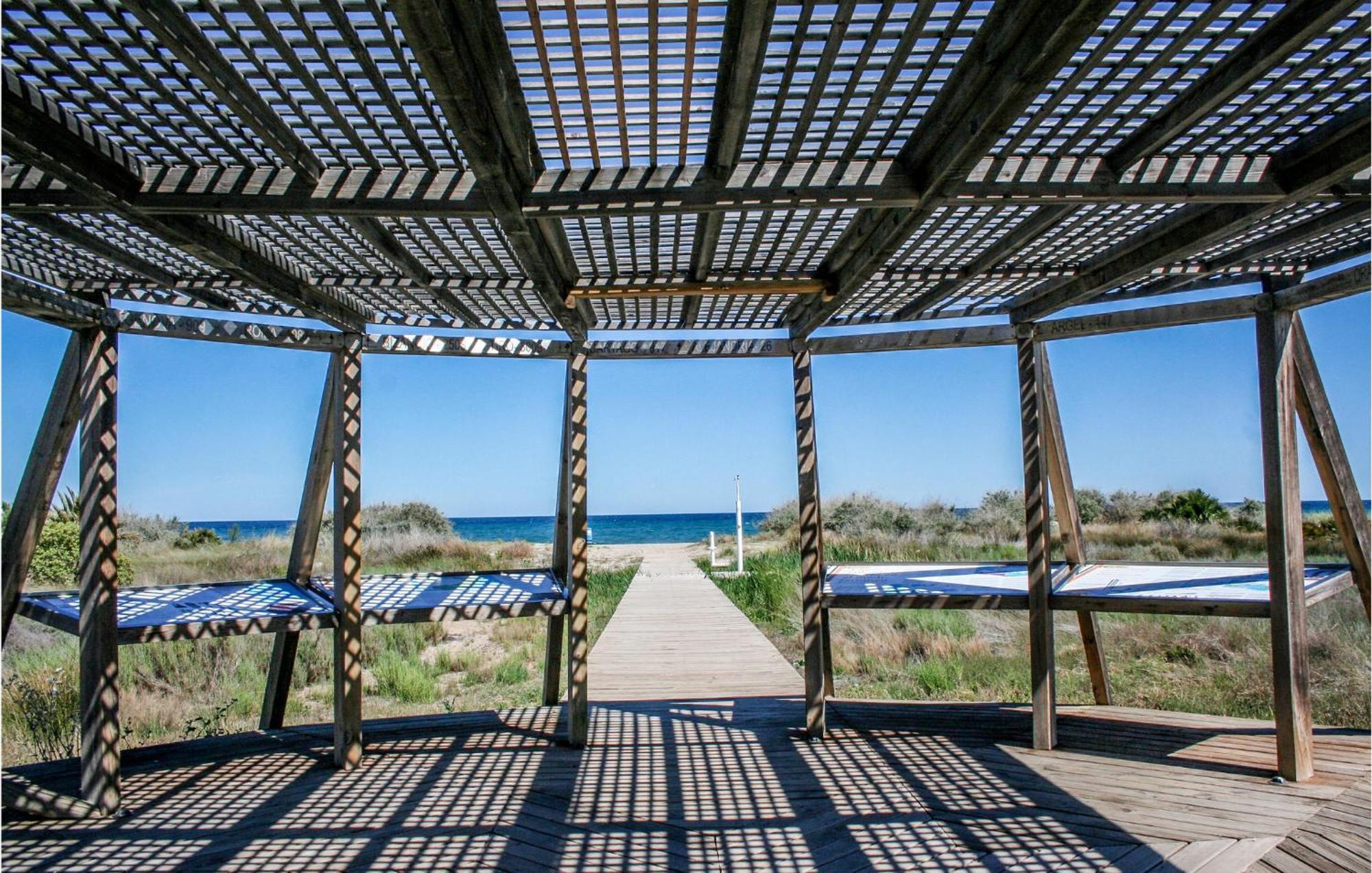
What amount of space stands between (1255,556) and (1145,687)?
9978 millimetres

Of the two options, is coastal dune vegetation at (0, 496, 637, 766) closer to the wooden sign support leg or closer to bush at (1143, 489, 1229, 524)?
the wooden sign support leg

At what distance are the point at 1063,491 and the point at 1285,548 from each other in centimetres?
155

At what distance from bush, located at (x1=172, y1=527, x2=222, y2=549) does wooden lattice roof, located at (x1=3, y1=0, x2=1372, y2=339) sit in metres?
14.8

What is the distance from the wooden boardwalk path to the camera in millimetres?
5777

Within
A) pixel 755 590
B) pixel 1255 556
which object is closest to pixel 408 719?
pixel 755 590

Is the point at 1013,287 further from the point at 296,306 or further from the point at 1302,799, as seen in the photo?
the point at 296,306

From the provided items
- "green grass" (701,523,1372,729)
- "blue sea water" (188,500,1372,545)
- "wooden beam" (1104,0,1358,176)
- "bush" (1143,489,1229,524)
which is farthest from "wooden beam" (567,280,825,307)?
"blue sea water" (188,500,1372,545)

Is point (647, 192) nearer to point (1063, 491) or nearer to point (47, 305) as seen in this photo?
point (47, 305)

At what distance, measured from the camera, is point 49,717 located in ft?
16.6

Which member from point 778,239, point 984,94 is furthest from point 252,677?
point 984,94

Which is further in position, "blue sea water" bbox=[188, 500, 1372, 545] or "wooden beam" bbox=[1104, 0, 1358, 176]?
"blue sea water" bbox=[188, 500, 1372, 545]

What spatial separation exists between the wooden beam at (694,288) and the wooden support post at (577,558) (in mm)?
732

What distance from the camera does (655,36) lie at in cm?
198

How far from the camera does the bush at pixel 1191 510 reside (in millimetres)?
18608
